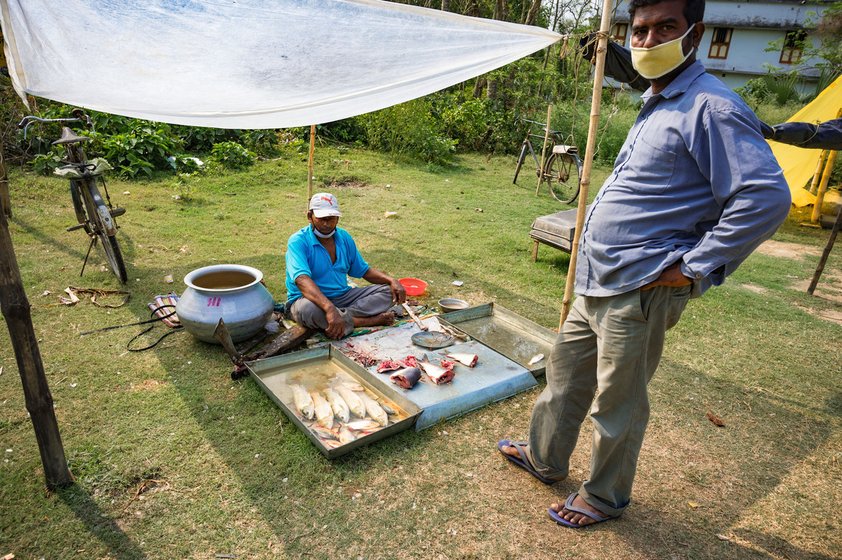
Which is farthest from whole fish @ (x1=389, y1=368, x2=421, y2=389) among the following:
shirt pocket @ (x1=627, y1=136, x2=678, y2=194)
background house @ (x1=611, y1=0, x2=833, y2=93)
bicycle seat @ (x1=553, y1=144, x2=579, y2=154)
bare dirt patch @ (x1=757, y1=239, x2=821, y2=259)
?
background house @ (x1=611, y1=0, x2=833, y2=93)

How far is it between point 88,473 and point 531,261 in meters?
4.62

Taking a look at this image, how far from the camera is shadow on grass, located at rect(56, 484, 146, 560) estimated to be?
84.7 inches

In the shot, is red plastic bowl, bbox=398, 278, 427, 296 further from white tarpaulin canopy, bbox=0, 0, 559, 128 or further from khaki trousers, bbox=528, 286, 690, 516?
khaki trousers, bbox=528, 286, 690, 516

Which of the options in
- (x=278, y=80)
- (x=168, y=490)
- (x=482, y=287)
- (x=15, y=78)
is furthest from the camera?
(x=482, y=287)

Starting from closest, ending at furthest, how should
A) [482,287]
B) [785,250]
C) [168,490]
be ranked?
[168,490]
[482,287]
[785,250]

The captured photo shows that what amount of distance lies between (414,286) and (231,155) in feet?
19.1

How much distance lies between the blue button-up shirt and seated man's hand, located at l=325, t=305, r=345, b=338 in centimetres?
203

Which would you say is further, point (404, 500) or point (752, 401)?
point (752, 401)

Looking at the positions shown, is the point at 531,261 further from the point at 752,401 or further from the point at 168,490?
the point at 168,490

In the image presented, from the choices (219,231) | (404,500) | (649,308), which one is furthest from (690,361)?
(219,231)

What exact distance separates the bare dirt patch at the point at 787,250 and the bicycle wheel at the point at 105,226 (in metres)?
7.87

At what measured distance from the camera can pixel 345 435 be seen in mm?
2832

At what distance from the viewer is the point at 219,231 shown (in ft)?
20.0

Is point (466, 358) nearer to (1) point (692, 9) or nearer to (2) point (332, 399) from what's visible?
(2) point (332, 399)
